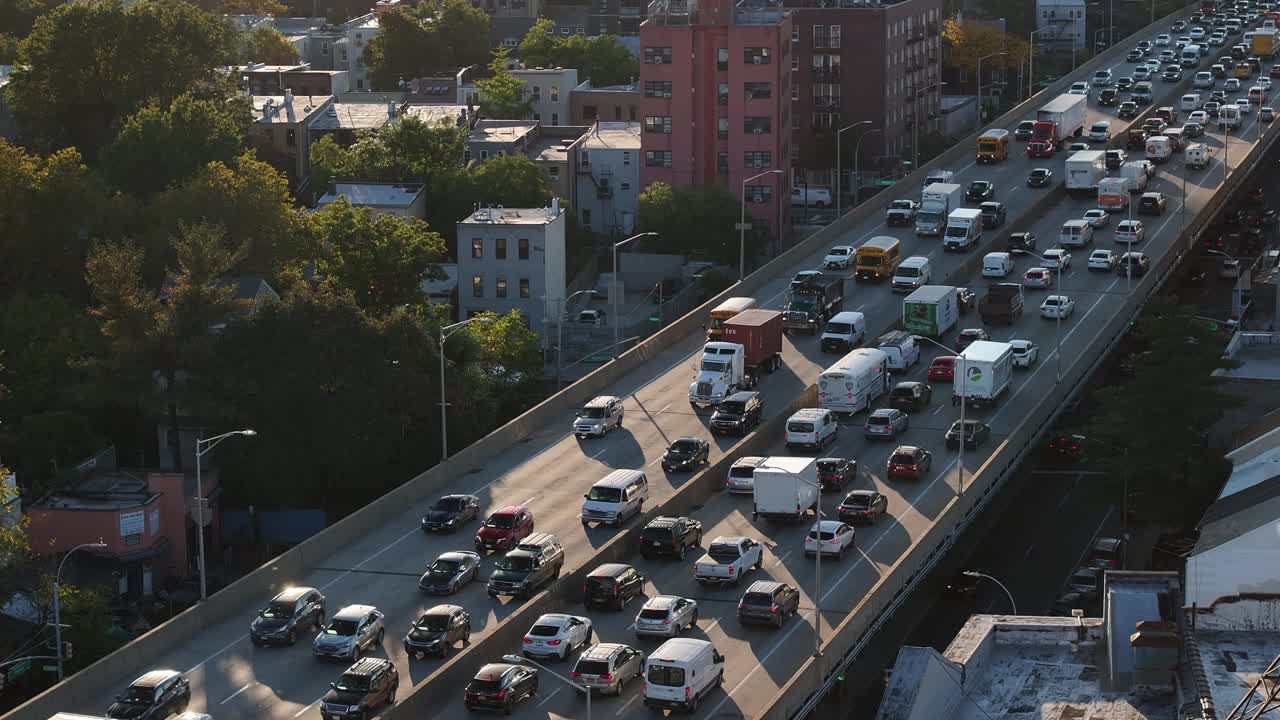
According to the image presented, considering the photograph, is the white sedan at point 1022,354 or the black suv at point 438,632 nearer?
the black suv at point 438,632

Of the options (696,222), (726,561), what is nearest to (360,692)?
(726,561)

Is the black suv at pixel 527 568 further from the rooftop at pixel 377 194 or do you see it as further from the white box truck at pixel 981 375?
the rooftop at pixel 377 194

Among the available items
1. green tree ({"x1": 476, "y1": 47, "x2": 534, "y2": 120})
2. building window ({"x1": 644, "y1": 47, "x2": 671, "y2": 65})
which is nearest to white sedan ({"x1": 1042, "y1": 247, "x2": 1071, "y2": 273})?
building window ({"x1": 644, "y1": 47, "x2": 671, "y2": 65})

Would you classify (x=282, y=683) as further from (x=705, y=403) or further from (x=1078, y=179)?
(x=1078, y=179)

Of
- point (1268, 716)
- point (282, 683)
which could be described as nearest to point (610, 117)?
point (282, 683)

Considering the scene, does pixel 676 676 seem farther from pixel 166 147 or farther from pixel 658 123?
pixel 658 123

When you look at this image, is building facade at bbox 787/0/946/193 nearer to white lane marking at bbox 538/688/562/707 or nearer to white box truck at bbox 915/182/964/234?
white box truck at bbox 915/182/964/234

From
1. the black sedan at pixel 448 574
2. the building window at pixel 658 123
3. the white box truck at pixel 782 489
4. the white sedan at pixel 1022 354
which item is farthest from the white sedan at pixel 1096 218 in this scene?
the black sedan at pixel 448 574
